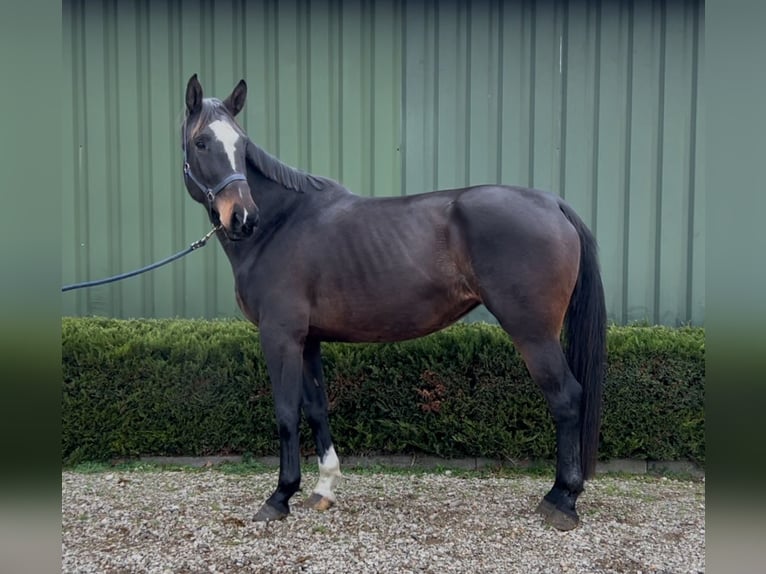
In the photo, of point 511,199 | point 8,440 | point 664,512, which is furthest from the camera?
point 664,512

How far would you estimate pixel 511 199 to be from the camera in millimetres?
2775

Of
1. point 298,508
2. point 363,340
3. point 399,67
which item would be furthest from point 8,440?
point 399,67

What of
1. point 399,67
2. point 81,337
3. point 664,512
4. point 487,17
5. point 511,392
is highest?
point 487,17

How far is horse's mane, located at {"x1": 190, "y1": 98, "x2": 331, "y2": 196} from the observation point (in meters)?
2.70

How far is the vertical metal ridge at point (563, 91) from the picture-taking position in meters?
5.07

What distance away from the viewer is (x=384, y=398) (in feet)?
12.9

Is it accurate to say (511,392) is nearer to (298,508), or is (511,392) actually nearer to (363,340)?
(363,340)

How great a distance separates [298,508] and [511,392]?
5.54 ft

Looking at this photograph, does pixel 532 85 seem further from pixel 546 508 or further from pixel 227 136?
pixel 546 508

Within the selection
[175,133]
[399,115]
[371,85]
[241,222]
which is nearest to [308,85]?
[371,85]

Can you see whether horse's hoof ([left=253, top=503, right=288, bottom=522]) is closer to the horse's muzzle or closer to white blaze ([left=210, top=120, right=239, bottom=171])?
the horse's muzzle

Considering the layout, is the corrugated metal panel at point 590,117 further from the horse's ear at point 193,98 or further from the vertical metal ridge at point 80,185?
the vertical metal ridge at point 80,185

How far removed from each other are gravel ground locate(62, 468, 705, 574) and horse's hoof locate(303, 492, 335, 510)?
0.04 meters

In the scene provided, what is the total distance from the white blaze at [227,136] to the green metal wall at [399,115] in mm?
2595
